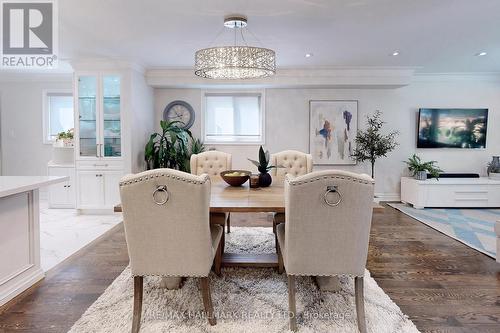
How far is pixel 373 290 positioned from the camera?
240 centimetres

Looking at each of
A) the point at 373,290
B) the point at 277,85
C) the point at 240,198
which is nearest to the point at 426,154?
the point at 277,85

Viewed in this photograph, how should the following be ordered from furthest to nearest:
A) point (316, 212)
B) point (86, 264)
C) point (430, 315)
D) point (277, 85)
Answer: point (277, 85)
point (86, 264)
point (430, 315)
point (316, 212)

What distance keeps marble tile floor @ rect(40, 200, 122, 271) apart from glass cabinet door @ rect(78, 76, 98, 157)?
39.8 inches

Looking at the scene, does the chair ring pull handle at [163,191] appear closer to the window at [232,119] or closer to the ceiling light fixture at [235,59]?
the ceiling light fixture at [235,59]

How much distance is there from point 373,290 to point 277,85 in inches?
154

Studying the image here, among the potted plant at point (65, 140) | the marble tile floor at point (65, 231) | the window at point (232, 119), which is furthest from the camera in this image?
the window at point (232, 119)

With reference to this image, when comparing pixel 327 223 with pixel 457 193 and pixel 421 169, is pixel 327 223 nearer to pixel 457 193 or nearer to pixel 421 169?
pixel 421 169

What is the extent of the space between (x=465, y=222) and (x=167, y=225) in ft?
14.6

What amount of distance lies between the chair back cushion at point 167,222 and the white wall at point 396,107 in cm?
415

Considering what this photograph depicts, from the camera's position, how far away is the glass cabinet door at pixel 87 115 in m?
4.86

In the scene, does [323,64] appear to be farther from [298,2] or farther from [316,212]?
[316,212]

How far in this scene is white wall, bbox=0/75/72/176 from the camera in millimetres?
6105

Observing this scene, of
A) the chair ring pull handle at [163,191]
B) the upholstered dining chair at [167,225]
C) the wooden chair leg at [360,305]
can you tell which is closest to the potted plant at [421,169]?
the wooden chair leg at [360,305]

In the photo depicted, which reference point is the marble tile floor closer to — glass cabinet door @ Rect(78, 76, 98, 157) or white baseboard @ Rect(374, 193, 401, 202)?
glass cabinet door @ Rect(78, 76, 98, 157)
